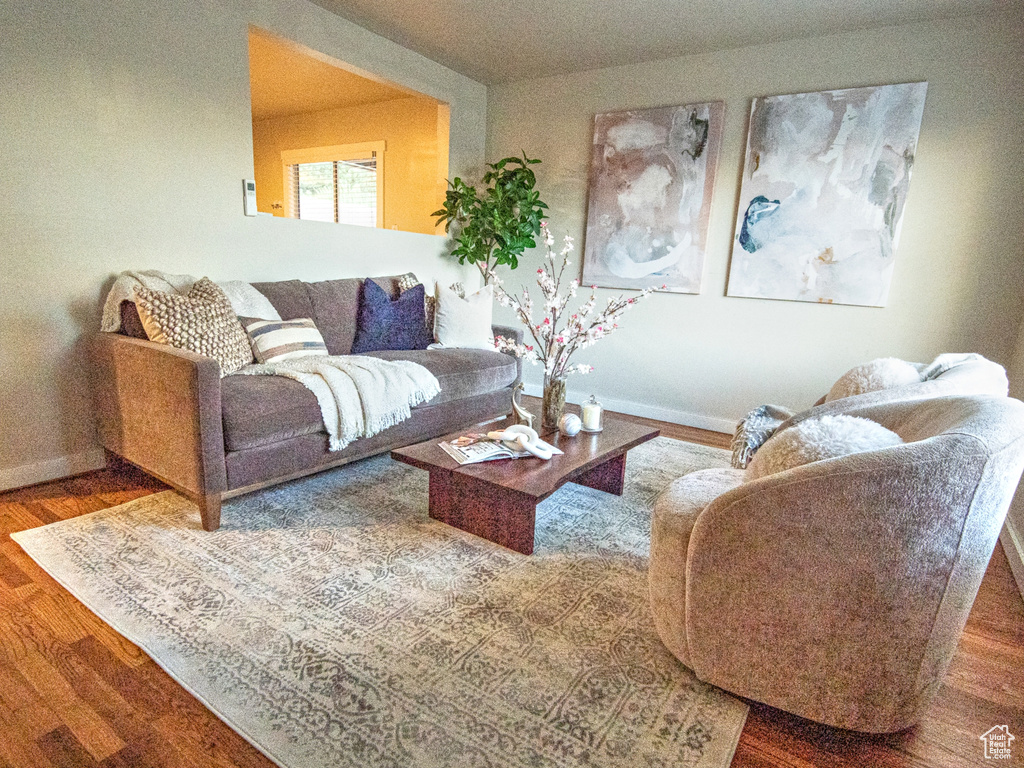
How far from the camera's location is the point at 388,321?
359cm

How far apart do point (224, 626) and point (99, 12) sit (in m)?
2.71

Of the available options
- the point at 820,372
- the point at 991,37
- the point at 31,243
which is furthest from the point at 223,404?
the point at 991,37

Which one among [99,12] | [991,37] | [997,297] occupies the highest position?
[991,37]

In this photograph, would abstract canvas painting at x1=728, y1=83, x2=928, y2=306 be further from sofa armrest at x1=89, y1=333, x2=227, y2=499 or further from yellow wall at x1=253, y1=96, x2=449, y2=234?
sofa armrest at x1=89, y1=333, x2=227, y2=499

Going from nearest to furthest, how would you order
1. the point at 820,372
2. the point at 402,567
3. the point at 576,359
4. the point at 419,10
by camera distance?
the point at 402,567 → the point at 419,10 → the point at 820,372 → the point at 576,359

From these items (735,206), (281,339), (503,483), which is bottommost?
(503,483)

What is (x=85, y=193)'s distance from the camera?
2.59 m

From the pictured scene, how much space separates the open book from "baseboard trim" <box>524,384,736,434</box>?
2.08 m

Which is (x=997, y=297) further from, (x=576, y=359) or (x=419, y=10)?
(x=419, y=10)

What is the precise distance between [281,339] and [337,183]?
3.67 meters

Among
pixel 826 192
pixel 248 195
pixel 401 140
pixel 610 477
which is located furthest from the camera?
pixel 401 140

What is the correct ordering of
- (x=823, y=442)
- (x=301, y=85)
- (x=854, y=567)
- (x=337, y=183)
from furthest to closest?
(x=337, y=183) < (x=301, y=85) < (x=823, y=442) < (x=854, y=567)

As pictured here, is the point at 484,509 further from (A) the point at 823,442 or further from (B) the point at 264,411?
(A) the point at 823,442

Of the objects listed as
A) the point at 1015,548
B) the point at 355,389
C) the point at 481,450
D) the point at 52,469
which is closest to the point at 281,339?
the point at 355,389
